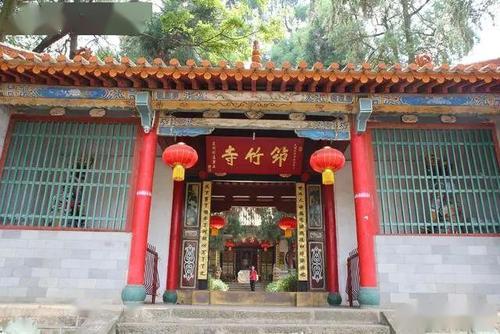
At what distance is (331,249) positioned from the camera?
7.74 metres

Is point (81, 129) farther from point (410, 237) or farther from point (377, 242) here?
point (410, 237)

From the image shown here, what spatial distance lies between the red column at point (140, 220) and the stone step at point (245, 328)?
3.35 feet

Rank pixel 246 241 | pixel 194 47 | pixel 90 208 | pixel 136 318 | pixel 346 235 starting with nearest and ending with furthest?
pixel 136 318 < pixel 90 208 < pixel 346 235 < pixel 194 47 < pixel 246 241

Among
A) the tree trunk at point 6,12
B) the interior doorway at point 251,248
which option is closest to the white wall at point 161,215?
the tree trunk at point 6,12

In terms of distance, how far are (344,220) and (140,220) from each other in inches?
155

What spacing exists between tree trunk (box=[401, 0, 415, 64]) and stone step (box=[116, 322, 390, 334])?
10.2m

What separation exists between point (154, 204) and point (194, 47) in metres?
7.16

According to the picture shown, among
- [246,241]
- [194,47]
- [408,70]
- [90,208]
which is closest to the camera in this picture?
[408,70]

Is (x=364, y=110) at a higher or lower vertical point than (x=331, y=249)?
higher

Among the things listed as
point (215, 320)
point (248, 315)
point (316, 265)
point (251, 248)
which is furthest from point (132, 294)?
point (251, 248)

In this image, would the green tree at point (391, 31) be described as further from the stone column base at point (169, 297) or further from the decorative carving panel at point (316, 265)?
the stone column base at point (169, 297)

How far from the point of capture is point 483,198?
238 inches

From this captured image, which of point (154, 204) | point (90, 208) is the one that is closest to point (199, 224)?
point (154, 204)

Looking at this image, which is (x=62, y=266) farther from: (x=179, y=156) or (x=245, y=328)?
(x=245, y=328)
